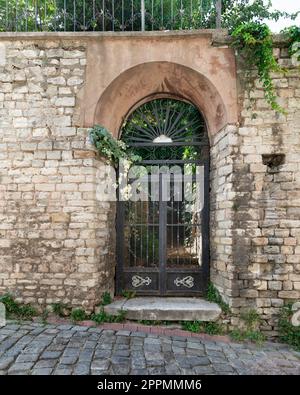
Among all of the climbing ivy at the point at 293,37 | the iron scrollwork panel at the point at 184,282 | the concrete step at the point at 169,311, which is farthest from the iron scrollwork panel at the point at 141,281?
the climbing ivy at the point at 293,37

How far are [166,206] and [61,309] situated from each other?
224cm

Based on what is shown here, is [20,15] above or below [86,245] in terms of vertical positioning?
above

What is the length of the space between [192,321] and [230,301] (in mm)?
615

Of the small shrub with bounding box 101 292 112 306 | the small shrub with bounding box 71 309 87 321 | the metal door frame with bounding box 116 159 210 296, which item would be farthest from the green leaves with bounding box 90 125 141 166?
the small shrub with bounding box 71 309 87 321

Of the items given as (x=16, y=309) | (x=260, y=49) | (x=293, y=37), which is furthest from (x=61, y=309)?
(x=293, y=37)

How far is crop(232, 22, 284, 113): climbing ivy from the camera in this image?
154 inches

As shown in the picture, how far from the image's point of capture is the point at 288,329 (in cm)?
391

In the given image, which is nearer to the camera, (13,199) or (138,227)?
(13,199)

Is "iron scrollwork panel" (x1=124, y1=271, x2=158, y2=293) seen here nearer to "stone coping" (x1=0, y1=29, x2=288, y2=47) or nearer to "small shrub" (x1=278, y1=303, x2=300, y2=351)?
"small shrub" (x1=278, y1=303, x2=300, y2=351)

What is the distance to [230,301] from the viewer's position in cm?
406

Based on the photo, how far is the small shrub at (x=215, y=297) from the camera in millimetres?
4148

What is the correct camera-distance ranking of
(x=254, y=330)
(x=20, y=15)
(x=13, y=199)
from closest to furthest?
(x=254, y=330) < (x=13, y=199) < (x=20, y=15)
